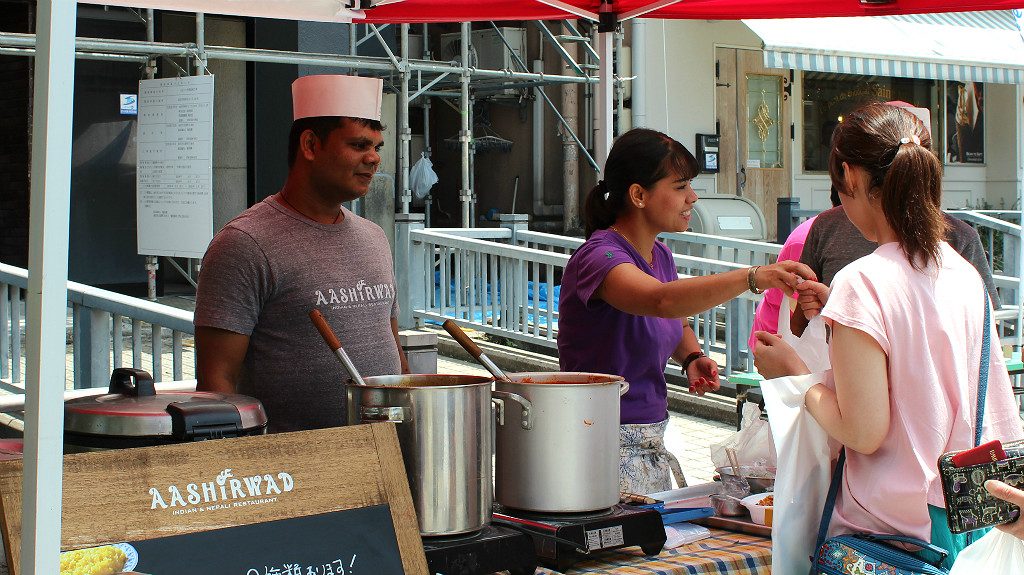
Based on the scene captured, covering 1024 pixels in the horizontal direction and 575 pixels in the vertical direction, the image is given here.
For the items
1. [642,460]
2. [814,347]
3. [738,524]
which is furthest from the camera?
[642,460]

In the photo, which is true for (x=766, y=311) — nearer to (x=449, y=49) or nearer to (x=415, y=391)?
(x=415, y=391)

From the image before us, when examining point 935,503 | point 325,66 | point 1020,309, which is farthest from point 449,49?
point 935,503

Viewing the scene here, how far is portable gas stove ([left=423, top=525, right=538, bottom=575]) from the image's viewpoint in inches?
80.5

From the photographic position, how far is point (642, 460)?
316 centimetres

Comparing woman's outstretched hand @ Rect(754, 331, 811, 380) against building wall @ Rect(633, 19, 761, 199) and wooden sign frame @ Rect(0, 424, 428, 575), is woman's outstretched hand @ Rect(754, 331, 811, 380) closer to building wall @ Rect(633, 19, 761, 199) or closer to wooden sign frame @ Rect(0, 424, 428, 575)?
wooden sign frame @ Rect(0, 424, 428, 575)

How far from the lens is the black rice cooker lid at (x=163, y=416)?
1.91 meters

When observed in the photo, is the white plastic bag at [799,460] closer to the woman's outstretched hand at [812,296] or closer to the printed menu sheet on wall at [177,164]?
the woman's outstretched hand at [812,296]

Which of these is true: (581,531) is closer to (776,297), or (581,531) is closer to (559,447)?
(559,447)

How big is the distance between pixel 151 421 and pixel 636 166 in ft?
5.53

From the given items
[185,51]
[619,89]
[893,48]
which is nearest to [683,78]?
[619,89]

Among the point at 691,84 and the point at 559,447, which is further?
the point at 691,84

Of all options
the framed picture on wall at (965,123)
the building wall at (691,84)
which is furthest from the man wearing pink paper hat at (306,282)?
the framed picture on wall at (965,123)

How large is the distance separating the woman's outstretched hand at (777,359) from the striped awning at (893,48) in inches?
214

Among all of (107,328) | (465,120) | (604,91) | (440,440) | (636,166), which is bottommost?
(440,440)
